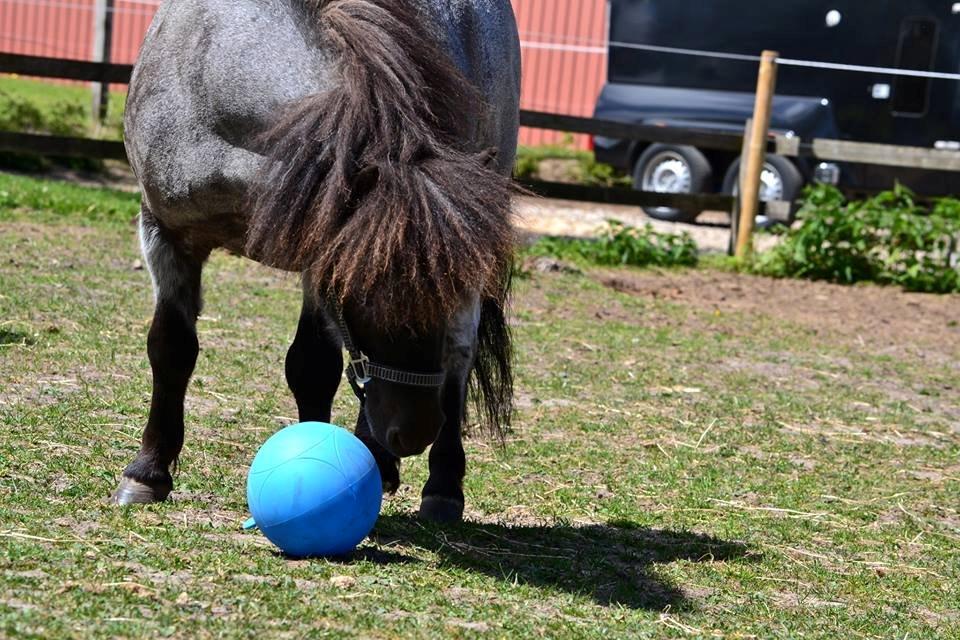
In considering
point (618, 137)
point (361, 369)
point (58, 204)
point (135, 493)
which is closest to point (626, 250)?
point (618, 137)

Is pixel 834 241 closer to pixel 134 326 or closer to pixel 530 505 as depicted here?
pixel 134 326

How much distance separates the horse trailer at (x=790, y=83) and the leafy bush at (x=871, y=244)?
2269 millimetres

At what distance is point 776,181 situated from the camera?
1405 centimetres

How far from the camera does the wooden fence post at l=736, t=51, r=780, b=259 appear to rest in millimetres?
11656

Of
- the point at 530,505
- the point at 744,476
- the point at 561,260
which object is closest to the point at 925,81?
the point at 561,260

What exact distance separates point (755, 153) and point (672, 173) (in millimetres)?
2851

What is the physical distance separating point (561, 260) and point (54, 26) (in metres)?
13.7

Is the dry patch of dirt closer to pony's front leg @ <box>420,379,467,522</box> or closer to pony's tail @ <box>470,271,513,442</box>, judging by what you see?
pony's tail @ <box>470,271,513,442</box>

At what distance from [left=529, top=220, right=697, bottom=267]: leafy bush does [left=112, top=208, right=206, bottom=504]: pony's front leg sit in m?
6.82

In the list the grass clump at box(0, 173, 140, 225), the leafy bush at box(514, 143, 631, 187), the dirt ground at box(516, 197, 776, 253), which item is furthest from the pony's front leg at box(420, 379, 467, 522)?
the leafy bush at box(514, 143, 631, 187)

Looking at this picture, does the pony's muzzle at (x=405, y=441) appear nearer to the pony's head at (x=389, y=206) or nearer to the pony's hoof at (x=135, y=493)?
the pony's head at (x=389, y=206)

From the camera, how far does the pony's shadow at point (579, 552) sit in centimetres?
363

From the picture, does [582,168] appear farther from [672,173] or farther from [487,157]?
[487,157]

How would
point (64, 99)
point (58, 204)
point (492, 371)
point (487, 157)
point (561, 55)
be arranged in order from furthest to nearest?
1. point (561, 55)
2. point (64, 99)
3. point (58, 204)
4. point (492, 371)
5. point (487, 157)
